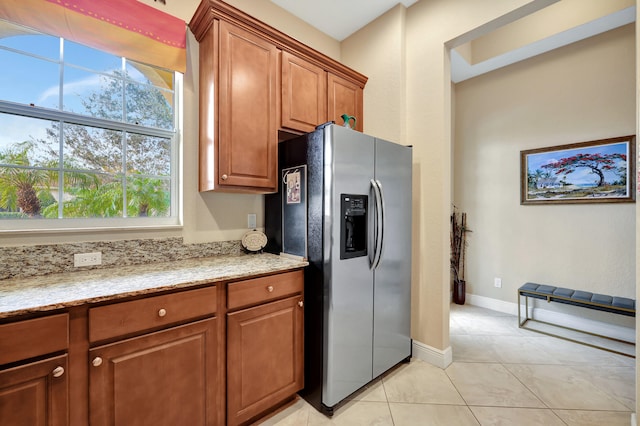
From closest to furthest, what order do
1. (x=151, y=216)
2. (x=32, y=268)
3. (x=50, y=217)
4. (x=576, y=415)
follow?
(x=32, y=268)
(x=50, y=217)
(x=576, y=415)
(x=151, y=216)

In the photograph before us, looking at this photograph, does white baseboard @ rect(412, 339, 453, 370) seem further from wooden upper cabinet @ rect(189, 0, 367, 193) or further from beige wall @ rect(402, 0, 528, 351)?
wooden upper cabinet @ rect(189, 0, 367, 193)

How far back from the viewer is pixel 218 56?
5.82 feet

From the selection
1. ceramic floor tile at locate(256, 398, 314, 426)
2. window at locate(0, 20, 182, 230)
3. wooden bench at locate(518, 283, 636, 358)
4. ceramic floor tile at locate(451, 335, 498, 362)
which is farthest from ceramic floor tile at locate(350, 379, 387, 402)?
wooden bench at locate(518, 283, 636, 358)

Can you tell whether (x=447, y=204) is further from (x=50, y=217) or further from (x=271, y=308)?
(x=50, y=217)

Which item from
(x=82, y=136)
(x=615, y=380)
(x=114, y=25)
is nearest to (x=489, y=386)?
(x=615, y=380)

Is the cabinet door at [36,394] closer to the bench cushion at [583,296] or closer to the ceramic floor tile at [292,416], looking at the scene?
the ceramic floor tile at [292,416]

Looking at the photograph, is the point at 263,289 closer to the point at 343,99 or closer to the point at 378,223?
the point at 378,223

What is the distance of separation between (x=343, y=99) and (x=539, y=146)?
8.02ft

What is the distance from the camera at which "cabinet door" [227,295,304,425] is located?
4.85ft

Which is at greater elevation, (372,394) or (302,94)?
(302,94)

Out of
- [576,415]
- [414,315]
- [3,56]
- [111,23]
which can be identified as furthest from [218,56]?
[576,415]

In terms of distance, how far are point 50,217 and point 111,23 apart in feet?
4.06

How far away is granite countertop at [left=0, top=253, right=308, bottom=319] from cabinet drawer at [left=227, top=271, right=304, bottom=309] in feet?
0.16

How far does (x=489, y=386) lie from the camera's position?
199 centimetres
